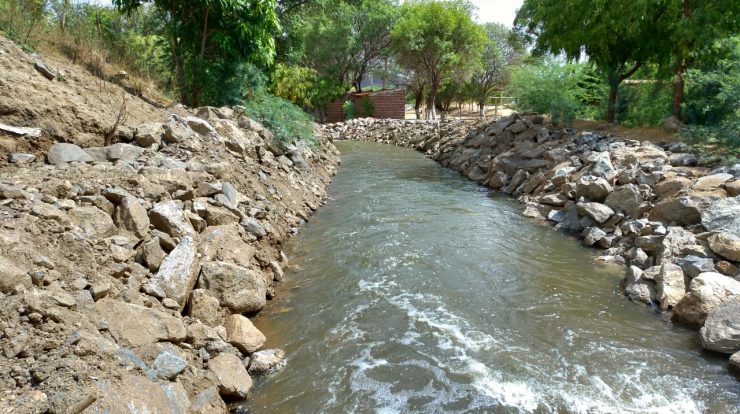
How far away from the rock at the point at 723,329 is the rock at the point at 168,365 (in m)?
4.90

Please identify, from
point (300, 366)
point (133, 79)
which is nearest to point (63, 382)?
point (300, 366)

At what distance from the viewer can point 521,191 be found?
469 inches

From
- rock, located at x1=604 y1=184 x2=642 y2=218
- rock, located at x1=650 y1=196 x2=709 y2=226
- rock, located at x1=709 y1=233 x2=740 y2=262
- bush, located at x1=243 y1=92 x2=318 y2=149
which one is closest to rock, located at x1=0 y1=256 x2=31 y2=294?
rock, located at x1=709 y1=233 x2=740 y2=262

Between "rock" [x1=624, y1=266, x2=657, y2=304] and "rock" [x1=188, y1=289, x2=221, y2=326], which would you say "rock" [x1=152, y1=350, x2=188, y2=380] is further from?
"rock" [x1=624, y1=266, x2=657, y2=304]

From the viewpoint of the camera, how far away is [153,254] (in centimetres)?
472

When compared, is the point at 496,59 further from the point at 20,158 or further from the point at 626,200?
the point at 20,158

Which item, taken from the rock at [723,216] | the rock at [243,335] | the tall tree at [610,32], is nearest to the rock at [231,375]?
the rock at [243,335]

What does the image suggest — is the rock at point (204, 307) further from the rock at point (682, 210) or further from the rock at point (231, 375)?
the rock at point (682, 210)

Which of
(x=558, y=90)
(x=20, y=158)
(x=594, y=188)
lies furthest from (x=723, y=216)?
(x=558, y=90)

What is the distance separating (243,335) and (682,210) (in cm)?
690

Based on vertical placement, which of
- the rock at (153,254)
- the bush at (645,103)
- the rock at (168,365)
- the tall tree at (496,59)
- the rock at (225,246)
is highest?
the tall tree at (496,59)

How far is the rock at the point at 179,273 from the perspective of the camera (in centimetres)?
450

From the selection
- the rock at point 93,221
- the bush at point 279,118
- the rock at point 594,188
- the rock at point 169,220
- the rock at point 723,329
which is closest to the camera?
the rock at point 93,221

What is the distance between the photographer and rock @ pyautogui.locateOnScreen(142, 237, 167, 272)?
4.64 meters
